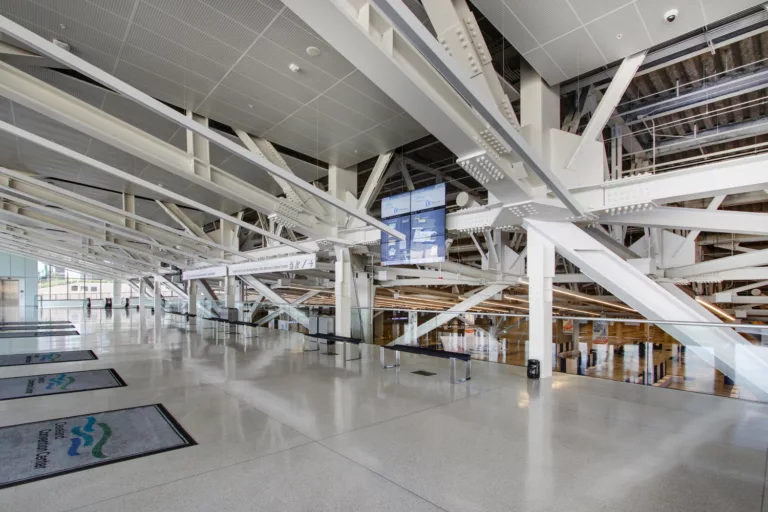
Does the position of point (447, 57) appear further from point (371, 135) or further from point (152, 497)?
point (371, 135)

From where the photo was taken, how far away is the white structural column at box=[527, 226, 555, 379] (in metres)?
7.10

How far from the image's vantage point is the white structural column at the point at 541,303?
710 cm

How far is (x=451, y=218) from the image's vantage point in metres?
8.80

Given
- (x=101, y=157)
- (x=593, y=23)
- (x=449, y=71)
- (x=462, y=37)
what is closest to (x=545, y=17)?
(x=593, y=23)

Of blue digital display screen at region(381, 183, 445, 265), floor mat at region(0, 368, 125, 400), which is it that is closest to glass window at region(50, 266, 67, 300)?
floor mat at region(0, 368, 125, 400)

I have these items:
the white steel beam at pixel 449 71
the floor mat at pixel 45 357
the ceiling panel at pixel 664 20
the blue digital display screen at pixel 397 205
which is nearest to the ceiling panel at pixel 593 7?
the ceiling panel at pixel 664 20

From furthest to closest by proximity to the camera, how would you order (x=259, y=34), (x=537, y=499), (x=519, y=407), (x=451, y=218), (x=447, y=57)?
1. (x=451, y=218)
2. (x=259, y=34)
3. (x=519, y=407)
4. (x=447, y=57)
5. (x=537, y=499)

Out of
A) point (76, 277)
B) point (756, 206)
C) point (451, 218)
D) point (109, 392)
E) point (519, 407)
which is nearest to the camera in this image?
point (519, 407)

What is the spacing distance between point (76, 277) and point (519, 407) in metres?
54.3

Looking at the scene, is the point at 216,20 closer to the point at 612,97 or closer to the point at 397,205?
the point at 397,205

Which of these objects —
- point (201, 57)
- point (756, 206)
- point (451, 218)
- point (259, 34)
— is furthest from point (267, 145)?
point (756, 206)

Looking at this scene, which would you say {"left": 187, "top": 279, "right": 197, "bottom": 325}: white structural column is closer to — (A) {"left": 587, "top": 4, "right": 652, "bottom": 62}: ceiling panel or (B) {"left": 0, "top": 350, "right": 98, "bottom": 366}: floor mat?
(B) {"left": 0, "top": 350, "right": 98, "bottom": 366}: floor mat

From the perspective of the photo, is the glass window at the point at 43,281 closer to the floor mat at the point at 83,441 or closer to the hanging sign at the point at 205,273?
the hanging sign at the point at 205,273

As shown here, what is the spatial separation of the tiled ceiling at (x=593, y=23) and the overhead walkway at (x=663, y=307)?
111 inches
